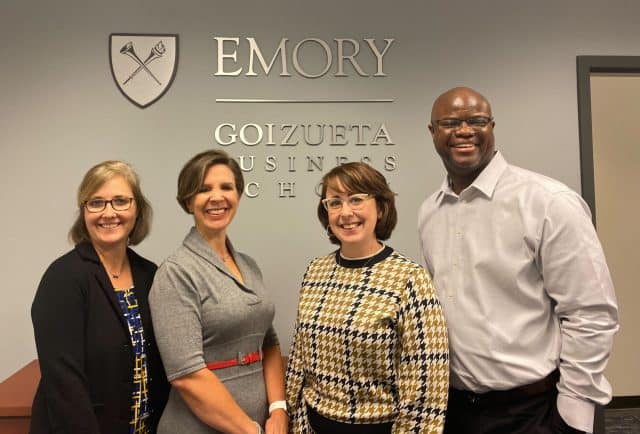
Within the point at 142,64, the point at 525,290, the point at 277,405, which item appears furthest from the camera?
the point at 142,64

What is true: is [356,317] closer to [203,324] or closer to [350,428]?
[350,428]

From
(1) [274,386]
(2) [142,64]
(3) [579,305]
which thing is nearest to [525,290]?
(3) [579,305]

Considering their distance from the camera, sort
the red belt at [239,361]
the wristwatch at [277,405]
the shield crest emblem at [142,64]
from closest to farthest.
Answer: the red belt at [239,361] → the wristwatch at [277,405] → the shield crest emblem at [142,64]

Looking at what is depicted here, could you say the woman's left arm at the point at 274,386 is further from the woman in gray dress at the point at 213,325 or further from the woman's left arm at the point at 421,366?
the woman's left arm at the point at 421,366

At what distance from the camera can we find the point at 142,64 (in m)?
2.18

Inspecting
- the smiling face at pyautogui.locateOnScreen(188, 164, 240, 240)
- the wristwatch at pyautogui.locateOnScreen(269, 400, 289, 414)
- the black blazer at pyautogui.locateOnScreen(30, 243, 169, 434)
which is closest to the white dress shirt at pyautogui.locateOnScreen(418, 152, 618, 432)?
the wristwatch at pyautogui.locateOnScreen(269, 400, 289, 414)

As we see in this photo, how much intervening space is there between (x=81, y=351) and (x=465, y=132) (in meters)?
1.21

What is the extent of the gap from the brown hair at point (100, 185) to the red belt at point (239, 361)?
19.2 inches

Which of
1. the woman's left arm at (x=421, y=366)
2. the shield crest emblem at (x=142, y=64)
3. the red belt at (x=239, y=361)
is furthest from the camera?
the shield crest emblem at (x=142, y=64)

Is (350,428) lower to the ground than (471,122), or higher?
lower

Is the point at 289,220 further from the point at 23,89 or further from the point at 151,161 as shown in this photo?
the point at 23,89

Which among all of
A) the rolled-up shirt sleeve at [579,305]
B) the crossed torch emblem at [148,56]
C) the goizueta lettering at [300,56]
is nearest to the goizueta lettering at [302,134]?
the goizueta lettering at [300,56]

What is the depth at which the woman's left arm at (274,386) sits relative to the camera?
145cm

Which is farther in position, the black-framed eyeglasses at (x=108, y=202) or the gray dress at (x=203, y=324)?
the black-framed eyeglasses at (x=108, y=202)
